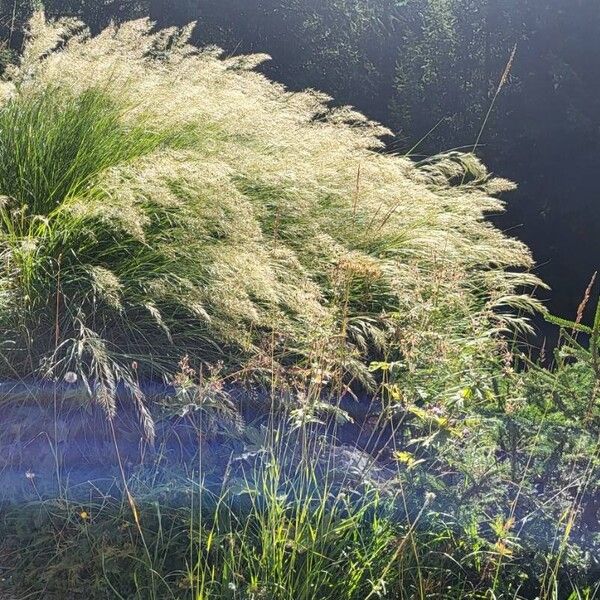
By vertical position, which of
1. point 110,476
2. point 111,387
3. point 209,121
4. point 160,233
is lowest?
point 110,476

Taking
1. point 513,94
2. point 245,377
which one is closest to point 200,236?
point 245,377

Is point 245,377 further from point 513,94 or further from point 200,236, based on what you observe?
point 513,94

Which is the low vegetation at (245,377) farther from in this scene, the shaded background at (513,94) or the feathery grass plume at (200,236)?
the shaded background at (513,94)

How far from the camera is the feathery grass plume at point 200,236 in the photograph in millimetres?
3328

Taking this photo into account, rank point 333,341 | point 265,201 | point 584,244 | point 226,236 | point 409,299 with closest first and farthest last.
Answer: point 333,341
point 409,299
point 226,236
point 265,201
point 584,244

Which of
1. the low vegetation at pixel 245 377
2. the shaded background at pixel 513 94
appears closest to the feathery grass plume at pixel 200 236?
the low vegetation at pixel 245 377

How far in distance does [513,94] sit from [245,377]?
518 cm

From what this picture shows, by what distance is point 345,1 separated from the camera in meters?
7.99

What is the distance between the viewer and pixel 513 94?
301 inches

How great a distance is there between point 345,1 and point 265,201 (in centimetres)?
449

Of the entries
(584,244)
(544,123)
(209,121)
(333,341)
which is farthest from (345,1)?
(333,341)

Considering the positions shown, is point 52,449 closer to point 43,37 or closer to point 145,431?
point 145,431

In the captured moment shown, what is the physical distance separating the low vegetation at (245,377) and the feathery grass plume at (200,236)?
0.01 metres

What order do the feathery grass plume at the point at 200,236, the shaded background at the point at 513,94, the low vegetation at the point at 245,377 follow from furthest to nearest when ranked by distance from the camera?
the shaded background at the point at 513,94
the feathery grass plume at the point at 200,236
the low vegetation at the point at 245,377
